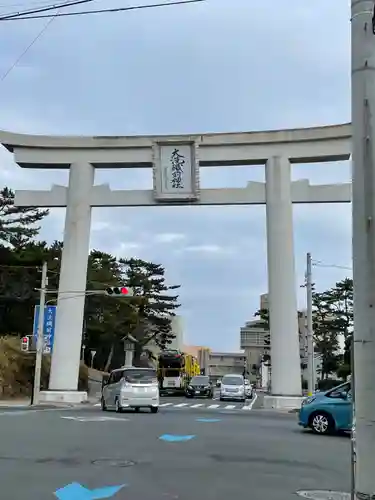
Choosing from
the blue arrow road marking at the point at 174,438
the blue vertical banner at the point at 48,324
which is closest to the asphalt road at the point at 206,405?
the blue vertical banner at the point at 48,324

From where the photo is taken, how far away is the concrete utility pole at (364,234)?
4.74m

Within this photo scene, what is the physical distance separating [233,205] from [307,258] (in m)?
7.58

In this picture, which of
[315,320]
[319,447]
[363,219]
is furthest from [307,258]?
[363,219]

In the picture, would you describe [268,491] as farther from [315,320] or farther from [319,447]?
[315,320]

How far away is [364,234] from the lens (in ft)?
16.4

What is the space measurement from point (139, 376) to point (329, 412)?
9491 mm

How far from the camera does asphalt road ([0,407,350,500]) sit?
27.3 ft

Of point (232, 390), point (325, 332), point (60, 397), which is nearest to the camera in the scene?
point (60, 397)

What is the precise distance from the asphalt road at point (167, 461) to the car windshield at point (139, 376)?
627 cm

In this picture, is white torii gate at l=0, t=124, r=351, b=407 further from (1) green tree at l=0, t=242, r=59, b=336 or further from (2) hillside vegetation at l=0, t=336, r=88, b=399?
(1) green tree at l=0, t=242, r=59, b=336

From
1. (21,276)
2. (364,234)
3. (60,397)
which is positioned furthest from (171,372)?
(364,234)

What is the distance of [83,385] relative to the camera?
45.1 meters

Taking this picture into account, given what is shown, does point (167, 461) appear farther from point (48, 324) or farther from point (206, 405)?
point (48, 324)

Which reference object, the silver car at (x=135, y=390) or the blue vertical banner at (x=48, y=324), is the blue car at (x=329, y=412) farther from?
the blue vertical banner at (x=48, y=324)
